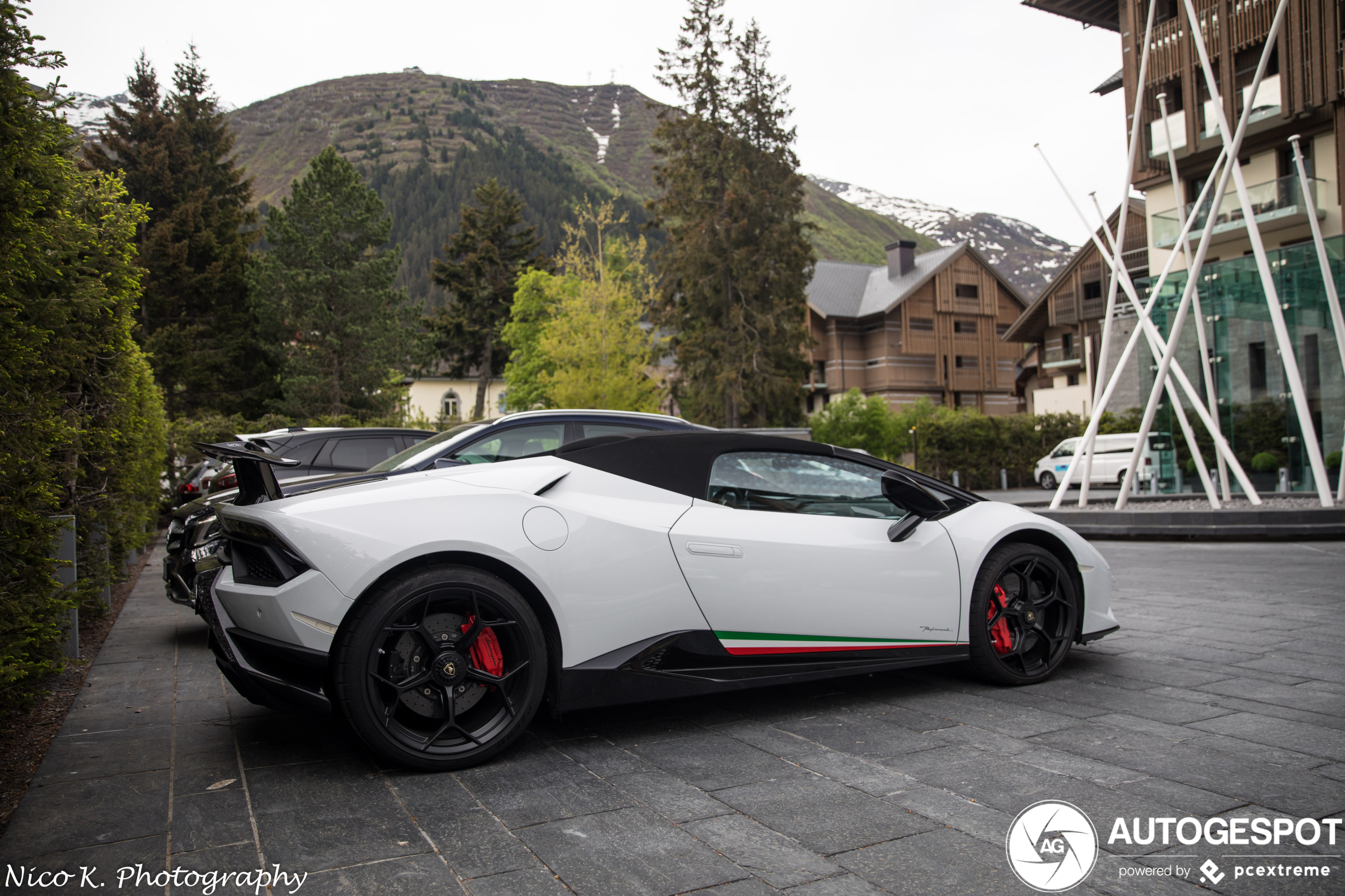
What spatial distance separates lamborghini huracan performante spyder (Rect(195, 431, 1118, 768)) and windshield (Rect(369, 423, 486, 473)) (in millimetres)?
2491

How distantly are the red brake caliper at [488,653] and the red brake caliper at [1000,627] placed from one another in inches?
96.8

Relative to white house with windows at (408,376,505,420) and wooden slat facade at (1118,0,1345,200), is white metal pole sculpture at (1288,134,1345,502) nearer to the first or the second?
wooden slat facade at (1118,0,1345,200)

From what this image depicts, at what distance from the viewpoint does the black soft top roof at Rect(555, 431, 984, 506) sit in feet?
12.8

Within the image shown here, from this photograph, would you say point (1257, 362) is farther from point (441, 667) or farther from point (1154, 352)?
point (441, 667)

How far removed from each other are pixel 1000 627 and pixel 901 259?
58673 millimetres

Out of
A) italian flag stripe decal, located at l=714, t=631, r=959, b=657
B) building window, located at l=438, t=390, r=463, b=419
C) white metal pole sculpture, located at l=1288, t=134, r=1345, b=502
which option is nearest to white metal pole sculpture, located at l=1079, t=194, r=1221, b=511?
white metal pole sculpture, located at l=1288, t=134, r=1345, b=502

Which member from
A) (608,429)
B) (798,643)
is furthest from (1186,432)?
(798,643)

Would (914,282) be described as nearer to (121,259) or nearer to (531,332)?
(531,332)

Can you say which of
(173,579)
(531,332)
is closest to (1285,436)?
(173,579)

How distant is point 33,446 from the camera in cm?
370

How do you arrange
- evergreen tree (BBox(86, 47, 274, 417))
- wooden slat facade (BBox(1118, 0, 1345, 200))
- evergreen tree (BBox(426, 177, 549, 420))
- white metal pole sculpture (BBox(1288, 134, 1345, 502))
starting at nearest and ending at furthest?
white metal pole sculpture (BBox(1288, 134, 1345, 502)) → wooden slat facade (BBox(1118, 0, 1345, 200)) → evergreen tree (BBox(86, 47, 274, 417)) → evergreen tree (BBox(426, 177, 549, 420))

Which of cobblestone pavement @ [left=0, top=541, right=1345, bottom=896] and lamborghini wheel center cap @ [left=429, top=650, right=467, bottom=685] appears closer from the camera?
cobblestone pavement @ [left=0, top=541, right=1345, bottom=896]

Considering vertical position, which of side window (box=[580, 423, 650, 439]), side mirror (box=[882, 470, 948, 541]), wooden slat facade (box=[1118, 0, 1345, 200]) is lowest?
side mirror (box=[882, 470, 948, 541])

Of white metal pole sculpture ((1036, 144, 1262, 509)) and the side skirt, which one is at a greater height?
white metal pole sculpture ((1036, 144, 1262, 509))
